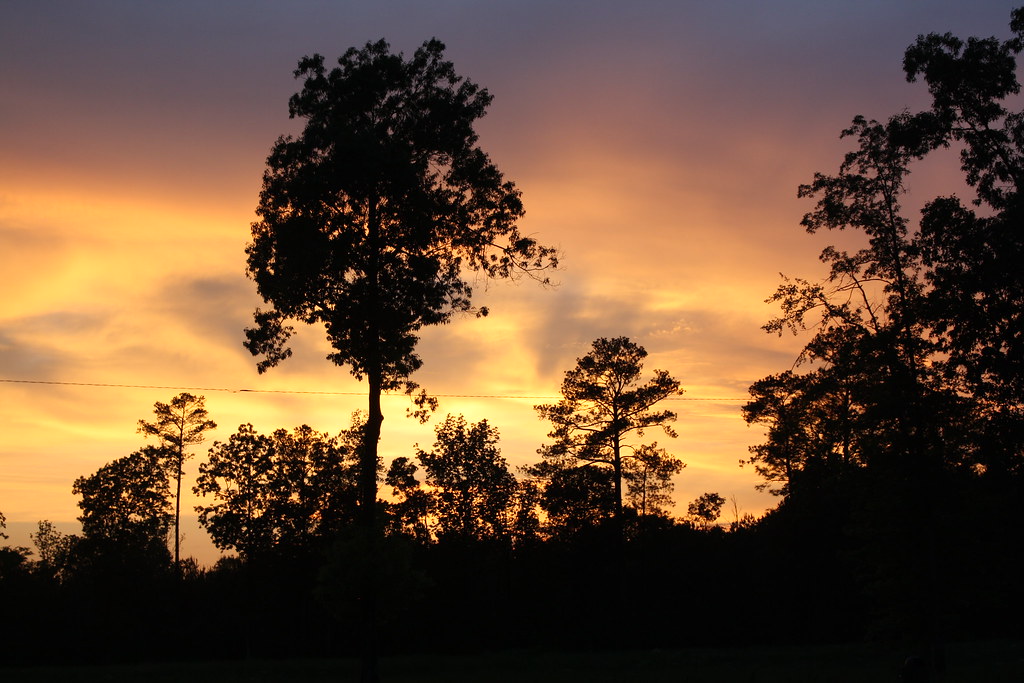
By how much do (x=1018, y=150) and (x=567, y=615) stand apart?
40.5 meters

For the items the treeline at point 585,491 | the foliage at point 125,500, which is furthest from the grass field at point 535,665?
the foliage at point 125,500

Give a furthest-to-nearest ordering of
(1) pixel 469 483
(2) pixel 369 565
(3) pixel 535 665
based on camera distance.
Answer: (1) pixel 469 483
(3) pixel 535 665
(2) pixel 369 565

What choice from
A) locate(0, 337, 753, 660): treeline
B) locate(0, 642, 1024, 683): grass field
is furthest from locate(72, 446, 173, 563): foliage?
locate(0, 642, 1024, 683): grass field

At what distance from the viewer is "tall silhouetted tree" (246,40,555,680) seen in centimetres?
2639

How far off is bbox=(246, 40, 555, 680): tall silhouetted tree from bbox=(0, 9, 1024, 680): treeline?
0.10 m

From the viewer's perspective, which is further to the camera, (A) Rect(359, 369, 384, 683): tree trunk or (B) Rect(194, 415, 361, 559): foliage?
(B) Rect(194, 415, 361, 559): foliage

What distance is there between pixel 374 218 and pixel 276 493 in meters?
33.9

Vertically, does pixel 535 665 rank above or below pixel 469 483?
below

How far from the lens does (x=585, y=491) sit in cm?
4941

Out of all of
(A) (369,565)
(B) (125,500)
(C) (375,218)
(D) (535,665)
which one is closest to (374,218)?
(C) (375,218)

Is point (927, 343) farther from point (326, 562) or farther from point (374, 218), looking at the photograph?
point (326, 562)

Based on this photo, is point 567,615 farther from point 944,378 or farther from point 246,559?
Result: point 944,378

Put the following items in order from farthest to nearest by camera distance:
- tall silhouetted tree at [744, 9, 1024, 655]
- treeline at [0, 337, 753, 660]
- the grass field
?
treeline at [0, 337, 753, 660], the grass field, tall silhouetted tree at [744, 9, 1024, 655]

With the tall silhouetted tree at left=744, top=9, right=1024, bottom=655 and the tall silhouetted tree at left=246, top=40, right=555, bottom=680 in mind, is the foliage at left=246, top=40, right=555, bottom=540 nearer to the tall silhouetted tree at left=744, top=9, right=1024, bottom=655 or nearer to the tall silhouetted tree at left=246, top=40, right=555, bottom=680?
the tall silhouetted tree at left=246, top=40, right=555, bottom=680
